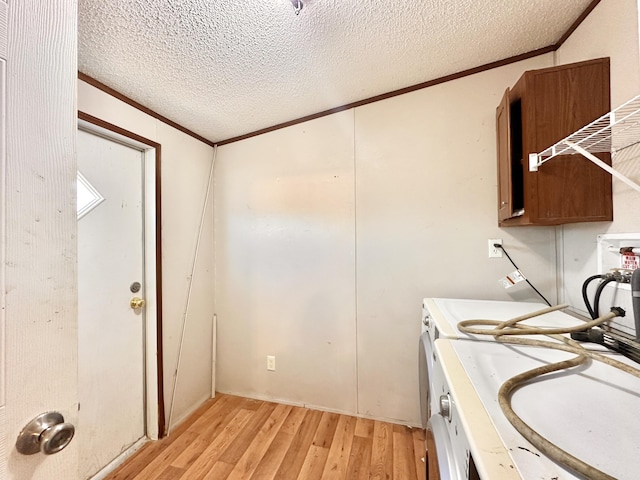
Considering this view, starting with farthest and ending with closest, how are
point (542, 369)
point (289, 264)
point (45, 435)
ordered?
point (289, 264), point (542, 369), point (45, 435)

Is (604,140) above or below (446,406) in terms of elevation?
above

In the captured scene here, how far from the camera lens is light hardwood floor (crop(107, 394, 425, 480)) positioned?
140 centimetres

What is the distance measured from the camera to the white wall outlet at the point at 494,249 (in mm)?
1580

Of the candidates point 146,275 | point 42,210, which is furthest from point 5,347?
point 146,275

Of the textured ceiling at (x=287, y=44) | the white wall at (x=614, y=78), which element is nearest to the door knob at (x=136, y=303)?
the textured ceiling at (x=287, y=44)

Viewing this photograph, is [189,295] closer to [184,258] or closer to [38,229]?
[184,258]

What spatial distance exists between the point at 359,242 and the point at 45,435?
5.30 feet

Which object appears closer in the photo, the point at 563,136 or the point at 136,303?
the point at 563,136

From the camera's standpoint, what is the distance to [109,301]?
1.44 meters

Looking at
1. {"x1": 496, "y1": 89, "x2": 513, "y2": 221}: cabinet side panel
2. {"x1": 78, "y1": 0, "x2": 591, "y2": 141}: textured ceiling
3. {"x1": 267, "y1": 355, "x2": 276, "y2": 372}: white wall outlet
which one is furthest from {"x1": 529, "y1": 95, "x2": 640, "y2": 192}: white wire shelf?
{"x1": 267, "y1": 355, "x2": 276, "y2": 372}: white wall outlet

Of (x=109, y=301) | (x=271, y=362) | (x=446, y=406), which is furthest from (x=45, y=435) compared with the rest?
(x=271, y=362)

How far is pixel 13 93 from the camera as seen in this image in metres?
0.42

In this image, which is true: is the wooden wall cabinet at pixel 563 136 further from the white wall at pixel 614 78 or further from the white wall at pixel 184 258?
the white wall at pixel 184 258

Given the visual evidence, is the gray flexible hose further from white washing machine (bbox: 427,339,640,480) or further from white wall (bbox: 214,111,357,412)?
white wall (bbox: 214,111,357,412)
